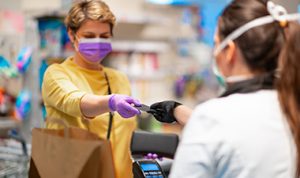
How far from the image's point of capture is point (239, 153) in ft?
3.58

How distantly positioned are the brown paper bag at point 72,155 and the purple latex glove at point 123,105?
0.15 m

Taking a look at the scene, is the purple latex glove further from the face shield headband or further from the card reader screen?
the face shield headband

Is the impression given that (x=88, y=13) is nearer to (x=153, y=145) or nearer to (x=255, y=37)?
(x=153, y=145)

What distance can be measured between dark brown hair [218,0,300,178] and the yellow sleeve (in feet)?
2.32

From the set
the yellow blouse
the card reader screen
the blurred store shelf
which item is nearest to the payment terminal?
the yellow blouse

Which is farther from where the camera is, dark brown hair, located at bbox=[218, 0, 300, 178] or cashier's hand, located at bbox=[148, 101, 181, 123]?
cashier's hand, located at bbox=[148, 101, 181, 123]

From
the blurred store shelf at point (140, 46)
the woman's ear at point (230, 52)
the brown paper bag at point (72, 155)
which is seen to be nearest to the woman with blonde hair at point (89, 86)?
the brown paper bag at point (72, 155)

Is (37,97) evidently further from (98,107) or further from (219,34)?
(219,34)

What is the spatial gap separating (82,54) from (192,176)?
85 centimetres

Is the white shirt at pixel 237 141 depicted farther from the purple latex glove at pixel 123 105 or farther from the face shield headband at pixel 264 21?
the purple latex glove at pixel 123 105

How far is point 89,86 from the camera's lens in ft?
5.92

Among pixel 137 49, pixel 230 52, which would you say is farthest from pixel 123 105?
pixel 137 49

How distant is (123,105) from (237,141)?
59 centimetres

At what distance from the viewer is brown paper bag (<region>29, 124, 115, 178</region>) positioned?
1.41m
